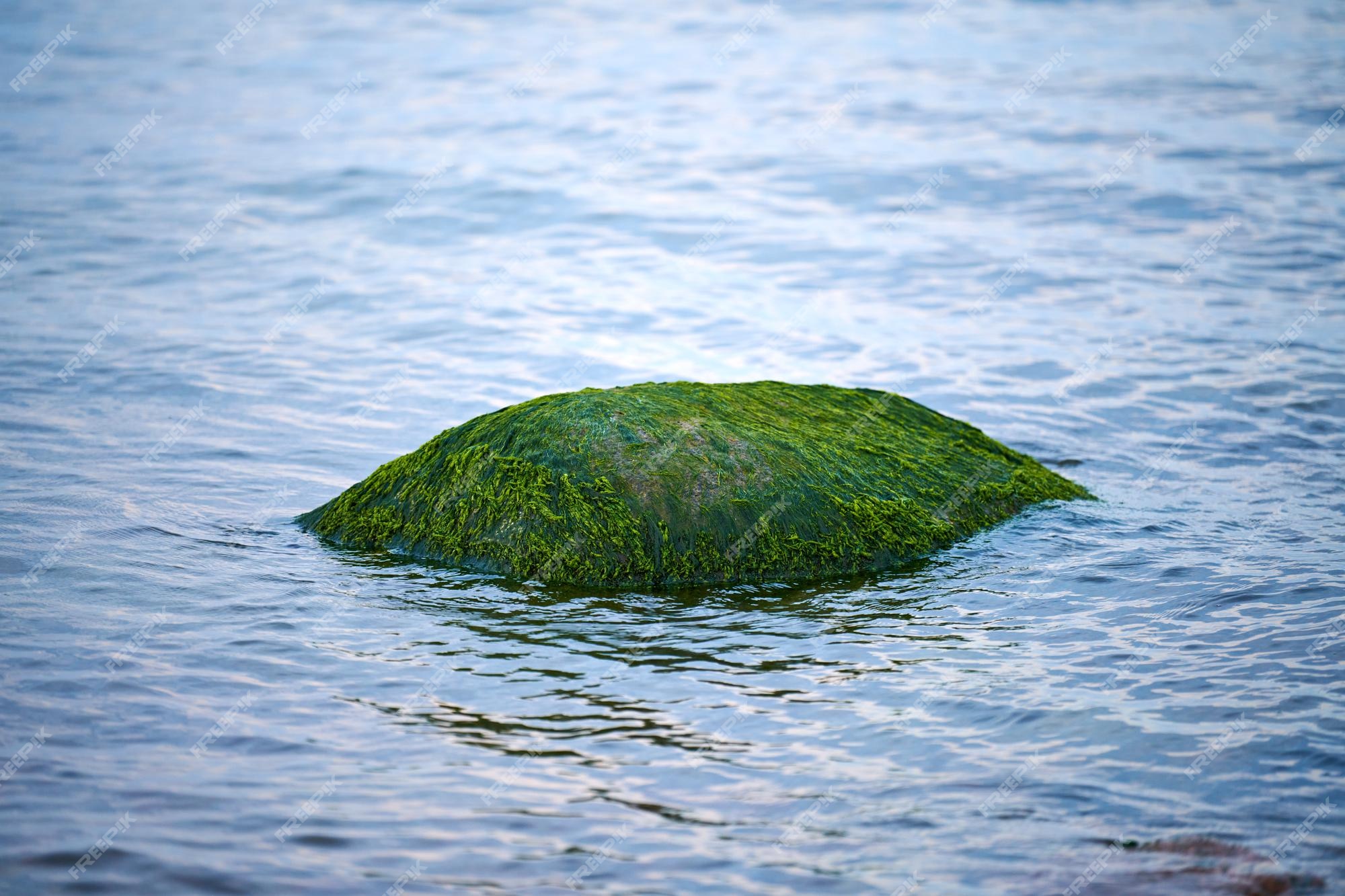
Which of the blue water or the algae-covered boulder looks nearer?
the blue water

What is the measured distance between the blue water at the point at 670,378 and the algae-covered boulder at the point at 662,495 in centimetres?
23

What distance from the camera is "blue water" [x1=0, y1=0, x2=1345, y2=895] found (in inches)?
208

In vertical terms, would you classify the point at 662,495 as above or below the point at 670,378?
below

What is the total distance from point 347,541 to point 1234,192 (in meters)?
13.4

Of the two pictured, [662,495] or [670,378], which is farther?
[670,378]

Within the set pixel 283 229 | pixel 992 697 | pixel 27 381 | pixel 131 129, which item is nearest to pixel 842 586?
pixel 992 697

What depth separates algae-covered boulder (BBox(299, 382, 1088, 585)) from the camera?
7418 mm

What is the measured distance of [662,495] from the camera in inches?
293

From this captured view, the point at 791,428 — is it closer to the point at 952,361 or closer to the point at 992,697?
the point at 992,697

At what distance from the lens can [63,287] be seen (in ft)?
46.1

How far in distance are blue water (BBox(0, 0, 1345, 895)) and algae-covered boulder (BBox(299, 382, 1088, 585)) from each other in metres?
0.23

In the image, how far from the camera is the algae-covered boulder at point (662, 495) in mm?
7418

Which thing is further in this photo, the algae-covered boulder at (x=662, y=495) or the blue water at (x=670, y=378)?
the algae-covered boulder at (x=662, y=495)

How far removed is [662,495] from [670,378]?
490 centimetres
